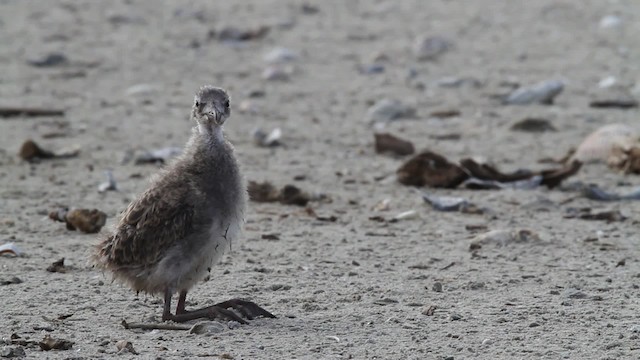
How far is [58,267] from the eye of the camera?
299 inches

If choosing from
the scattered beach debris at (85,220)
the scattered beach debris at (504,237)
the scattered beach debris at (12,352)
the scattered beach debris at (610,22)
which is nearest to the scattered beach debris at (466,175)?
the scattered beach debris at (504,237)

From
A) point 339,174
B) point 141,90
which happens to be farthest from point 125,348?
point 141,90

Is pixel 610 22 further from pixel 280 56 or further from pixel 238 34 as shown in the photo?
pixel 238 34

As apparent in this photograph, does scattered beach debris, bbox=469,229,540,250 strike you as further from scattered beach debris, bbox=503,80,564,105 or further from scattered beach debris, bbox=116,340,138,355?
scattered beach debris, bbox=503,80,564,105

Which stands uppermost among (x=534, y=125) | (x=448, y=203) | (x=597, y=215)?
(x=534, y=125)

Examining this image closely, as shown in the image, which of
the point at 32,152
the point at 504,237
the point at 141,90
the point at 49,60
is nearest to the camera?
the point at 504,237

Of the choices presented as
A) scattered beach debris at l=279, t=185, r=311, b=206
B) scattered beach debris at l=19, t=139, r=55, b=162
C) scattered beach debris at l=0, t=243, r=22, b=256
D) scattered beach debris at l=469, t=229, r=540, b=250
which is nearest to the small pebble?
scattered beach debris at l=19, t=139, r=55, b=162

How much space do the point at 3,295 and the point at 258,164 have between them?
15.1 ft

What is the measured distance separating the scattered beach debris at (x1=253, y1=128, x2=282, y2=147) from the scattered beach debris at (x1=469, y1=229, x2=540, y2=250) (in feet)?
12.6

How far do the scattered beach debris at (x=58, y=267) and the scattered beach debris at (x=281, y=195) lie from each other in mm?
2450

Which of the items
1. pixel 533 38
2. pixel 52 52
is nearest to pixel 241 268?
pixel 52 52

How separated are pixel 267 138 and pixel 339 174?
4.62 feet

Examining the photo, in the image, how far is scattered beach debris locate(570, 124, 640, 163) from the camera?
36.9 ft

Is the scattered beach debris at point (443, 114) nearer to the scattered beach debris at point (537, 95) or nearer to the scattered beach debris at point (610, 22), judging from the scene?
the scattered beach debris at point (537, 95)
